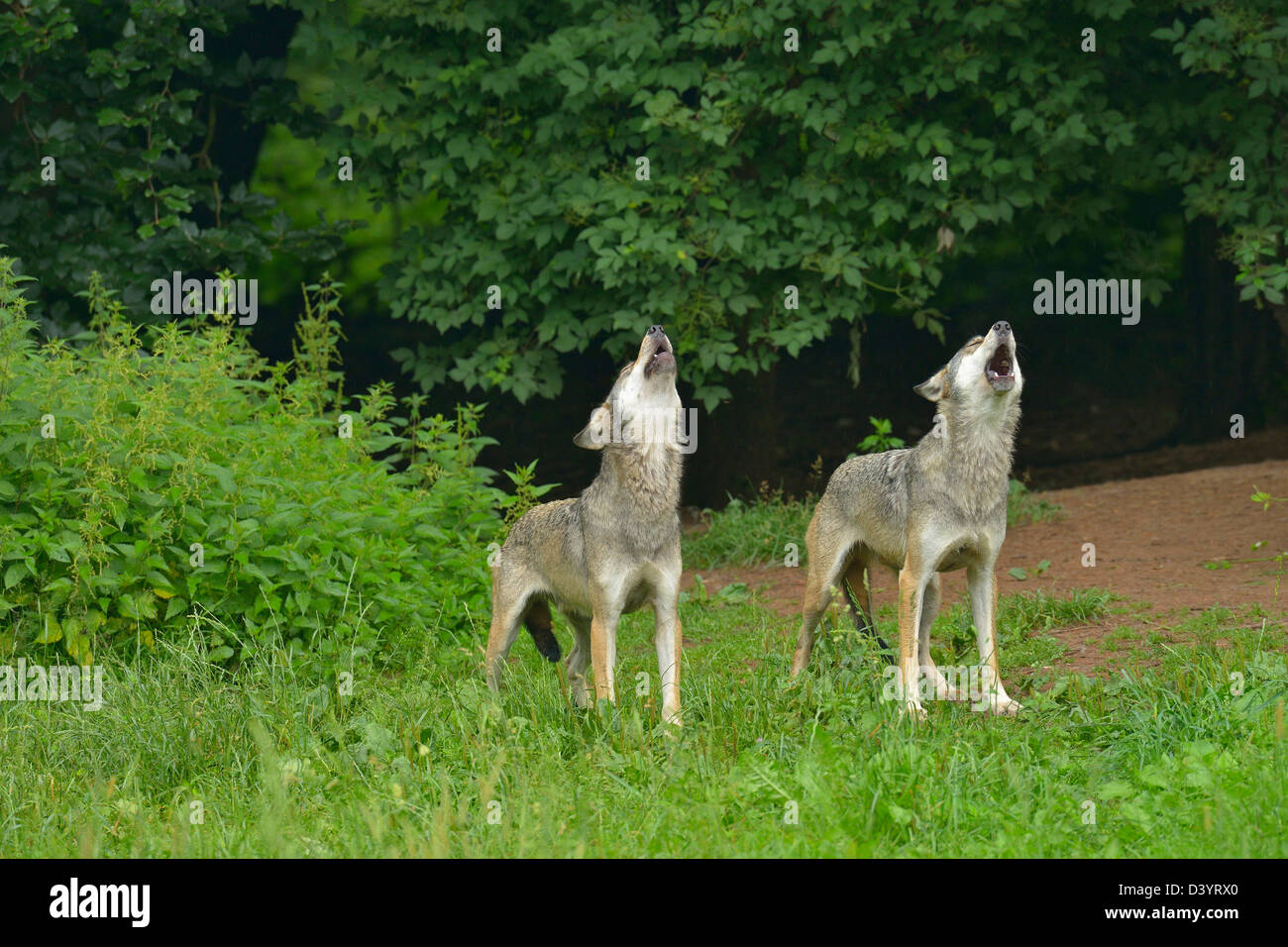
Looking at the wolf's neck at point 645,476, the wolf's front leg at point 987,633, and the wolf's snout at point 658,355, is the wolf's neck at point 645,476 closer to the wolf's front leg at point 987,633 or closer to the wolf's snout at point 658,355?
the wolf's snout at point 658,355

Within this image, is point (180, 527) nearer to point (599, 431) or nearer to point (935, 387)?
point (599, 431)

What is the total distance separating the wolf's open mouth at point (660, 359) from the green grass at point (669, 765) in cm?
155

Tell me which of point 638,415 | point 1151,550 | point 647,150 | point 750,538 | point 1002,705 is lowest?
point 1002,705

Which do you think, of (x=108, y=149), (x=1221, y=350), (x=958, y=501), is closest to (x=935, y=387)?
(x=958, y=501)

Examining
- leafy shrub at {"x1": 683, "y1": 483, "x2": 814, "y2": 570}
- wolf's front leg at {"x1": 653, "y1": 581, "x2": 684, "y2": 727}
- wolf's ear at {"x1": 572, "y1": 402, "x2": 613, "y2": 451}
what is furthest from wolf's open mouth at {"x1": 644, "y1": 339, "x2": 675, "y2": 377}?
leafy shrub at {"x1": 683, "y1": 483, "x2": 814, "y2": 570}

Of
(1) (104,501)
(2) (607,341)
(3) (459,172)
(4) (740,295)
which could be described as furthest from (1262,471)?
(1) (104,501)

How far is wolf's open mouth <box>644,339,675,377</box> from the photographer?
20.4ft

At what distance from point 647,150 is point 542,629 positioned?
5.66 meters

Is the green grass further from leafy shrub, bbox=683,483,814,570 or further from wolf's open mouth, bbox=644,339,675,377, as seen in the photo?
leafy shrub, bbox=683,483,814,570

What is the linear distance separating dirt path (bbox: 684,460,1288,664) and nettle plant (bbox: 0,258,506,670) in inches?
114

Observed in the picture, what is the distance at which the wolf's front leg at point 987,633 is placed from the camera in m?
6.34

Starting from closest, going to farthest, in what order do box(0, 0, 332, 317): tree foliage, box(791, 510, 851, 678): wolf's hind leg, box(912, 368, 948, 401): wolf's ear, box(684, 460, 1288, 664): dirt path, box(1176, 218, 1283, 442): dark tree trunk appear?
box(912, 368, 948, 401): wolf's ear → box(791, 510, 851, 678): wolf's hind leg → box(684, 460, 1288, 664): dirt path → box(0, 0, 332, 317): tree foliage → box(1176, 218, 1283, 442): dark tree trunk

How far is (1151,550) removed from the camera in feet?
31.7

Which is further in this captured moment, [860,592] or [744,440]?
[744,440]
